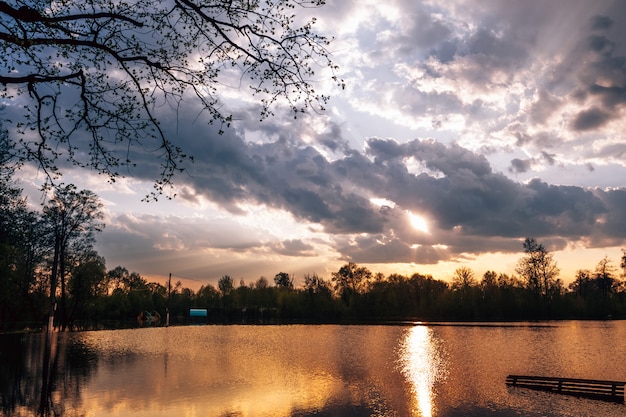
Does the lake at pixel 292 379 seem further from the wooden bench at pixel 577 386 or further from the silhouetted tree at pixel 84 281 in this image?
the silhouetted tree at pixel 84 281

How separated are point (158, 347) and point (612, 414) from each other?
38973 millimetres

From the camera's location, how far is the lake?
19984 millimetres

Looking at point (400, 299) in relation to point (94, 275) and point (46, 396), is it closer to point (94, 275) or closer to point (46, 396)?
point (94, 275)

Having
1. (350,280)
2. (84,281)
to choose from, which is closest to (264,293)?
(350,280)

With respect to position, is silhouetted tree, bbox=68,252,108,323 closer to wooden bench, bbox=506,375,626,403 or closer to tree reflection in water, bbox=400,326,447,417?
tree reflection in water, bbox=400,326,447,417

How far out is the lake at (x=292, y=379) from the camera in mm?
19984

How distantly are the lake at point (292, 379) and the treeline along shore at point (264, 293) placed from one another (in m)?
10.4

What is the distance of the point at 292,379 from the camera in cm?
2747

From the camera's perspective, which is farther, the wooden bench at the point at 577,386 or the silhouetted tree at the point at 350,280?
the silhouetted tree at the point at 350,280

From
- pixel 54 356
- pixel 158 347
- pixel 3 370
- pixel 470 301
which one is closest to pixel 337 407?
pixel 3 370

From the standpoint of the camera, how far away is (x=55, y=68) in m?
12.0

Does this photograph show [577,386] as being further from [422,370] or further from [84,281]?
[84,281]

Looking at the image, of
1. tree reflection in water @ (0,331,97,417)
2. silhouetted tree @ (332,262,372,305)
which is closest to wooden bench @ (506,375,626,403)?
tree reflection in water @ (0,331,97,417)

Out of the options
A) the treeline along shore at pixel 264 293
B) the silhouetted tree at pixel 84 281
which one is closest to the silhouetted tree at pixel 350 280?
the treeline along shore at pixel 264 293
